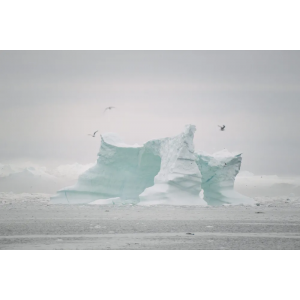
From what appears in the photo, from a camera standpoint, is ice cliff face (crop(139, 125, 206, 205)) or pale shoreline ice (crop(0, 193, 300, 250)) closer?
pale shoreline ice (crop(0, 193, 300, 250))

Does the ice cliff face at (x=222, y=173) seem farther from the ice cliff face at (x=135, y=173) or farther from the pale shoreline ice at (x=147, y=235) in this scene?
the pale shoreline ice at (x=147, y=235)

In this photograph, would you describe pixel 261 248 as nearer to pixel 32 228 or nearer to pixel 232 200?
pixel 32 228

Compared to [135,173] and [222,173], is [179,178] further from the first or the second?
[135,173]

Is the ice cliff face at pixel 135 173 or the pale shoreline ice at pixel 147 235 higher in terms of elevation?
the ice cliff face at pixel 135 173

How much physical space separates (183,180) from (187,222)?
6.42m

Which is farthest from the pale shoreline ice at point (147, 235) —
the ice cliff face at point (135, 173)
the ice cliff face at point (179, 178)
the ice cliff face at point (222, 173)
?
the ice cliff face at point (222, 173)

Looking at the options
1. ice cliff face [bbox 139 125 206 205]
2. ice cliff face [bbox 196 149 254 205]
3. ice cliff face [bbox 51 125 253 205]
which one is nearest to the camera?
ice cliff face [bbox 139 125 206 205]

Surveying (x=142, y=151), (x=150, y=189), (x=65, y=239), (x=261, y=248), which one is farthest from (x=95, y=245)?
(x=142, y=151)

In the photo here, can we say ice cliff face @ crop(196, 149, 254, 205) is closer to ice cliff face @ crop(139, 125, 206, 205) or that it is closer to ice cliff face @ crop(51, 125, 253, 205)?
ice cliff face @ crop(51, 125, 253, 205)

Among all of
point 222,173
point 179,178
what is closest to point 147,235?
point 179,178

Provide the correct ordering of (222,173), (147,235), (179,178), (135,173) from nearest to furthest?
(147,235)
(179,178)
(222,173)
(135,173)

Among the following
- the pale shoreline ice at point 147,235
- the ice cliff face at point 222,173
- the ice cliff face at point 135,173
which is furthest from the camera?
the ice cliff face at point 222,173

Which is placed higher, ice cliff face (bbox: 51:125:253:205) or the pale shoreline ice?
ice cliff face (bbox: 51:125:253:205)

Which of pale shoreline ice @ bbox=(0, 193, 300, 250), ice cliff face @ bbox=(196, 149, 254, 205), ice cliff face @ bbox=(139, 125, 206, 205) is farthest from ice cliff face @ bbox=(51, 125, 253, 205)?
pale shoreline ice @ bbox=(0, 193, 300, 250)
